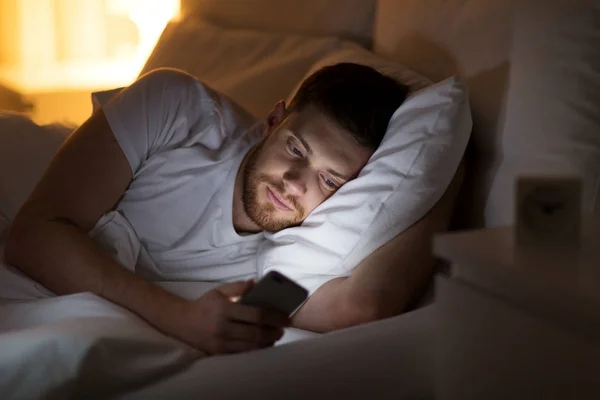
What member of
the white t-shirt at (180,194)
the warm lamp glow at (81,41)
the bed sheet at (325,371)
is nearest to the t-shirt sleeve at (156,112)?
the white t-shirt at (180,194)

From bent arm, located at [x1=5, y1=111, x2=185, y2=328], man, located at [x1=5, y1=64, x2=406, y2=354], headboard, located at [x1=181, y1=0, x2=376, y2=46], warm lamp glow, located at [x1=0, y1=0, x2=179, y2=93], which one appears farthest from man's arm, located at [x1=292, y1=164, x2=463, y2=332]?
warm lamp glow, located at [x1=0, y1=0, x2=179, y2=93]

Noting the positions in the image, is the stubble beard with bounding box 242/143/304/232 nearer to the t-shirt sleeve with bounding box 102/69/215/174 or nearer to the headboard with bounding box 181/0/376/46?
the t-shirt sleeve with bounding box 102/69/215/174

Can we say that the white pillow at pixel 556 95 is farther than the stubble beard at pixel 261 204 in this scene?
No

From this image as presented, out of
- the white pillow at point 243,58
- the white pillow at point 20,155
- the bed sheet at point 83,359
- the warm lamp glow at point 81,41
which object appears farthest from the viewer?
the warm lamp glow at point 81,41

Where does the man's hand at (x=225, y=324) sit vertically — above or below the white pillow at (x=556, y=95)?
below

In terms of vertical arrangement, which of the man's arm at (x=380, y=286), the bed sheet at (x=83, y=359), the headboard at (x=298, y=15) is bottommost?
the man's arm at (x=380, y=286)

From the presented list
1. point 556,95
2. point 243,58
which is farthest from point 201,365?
point 243,58

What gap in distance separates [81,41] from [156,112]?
1350mm

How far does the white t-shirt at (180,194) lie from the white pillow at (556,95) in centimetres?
50

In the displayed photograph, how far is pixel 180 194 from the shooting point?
3.95 feet

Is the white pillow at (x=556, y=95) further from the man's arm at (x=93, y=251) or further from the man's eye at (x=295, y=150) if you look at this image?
the man's arm at (x=93, y=251)

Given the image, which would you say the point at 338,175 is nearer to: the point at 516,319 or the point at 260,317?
the point at 260,317

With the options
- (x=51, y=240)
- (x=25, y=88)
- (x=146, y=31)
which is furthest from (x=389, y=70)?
(x=25, y=88)

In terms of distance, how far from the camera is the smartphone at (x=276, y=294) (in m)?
0.76
